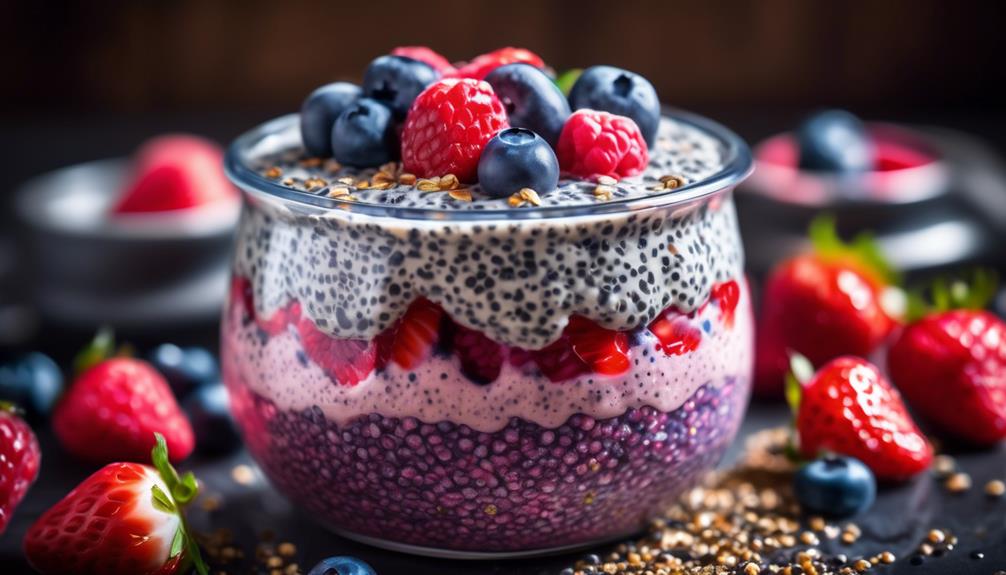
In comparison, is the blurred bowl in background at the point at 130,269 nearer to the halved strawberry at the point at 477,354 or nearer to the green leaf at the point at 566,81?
the green leaf at the point at 566,81

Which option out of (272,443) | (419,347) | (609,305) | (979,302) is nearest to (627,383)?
(609,305)

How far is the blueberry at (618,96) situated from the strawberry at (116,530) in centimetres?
49

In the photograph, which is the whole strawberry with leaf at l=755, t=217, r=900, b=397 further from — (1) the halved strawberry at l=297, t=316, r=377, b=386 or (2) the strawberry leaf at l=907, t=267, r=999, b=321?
(1) the halved strawberry at l=297, t=316, r=377, b=386

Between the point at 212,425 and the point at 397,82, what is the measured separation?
0.48 meters

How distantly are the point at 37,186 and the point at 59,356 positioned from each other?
422 mm

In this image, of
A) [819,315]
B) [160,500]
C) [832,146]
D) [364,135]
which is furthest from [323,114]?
[832,146]

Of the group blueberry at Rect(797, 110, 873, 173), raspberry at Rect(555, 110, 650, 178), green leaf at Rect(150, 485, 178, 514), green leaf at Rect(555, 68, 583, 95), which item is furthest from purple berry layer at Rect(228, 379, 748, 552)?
blueberry at Rect(797, 110, 873, 173)

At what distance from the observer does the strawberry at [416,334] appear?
3.09ft

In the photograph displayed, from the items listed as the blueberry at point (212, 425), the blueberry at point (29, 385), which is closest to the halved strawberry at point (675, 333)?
the blueberry at point (212, 425)

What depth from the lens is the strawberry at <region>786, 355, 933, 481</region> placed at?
3.95 ft

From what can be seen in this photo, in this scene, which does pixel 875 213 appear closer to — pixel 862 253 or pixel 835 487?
pixel 862 253

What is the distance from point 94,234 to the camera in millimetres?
1670

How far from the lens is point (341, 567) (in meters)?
0.97

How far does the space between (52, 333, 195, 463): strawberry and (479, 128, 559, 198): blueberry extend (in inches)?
19.6
